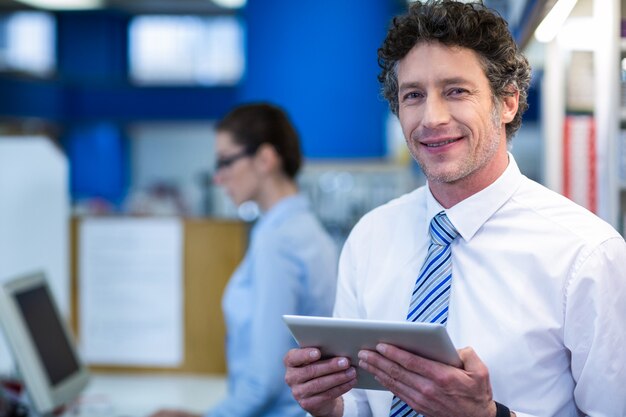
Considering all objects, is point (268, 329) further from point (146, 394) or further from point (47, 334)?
point (146, 394)

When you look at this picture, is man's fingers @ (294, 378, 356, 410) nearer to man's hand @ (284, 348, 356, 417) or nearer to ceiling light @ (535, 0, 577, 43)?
man's hand @ (284, 348, 356, 417)

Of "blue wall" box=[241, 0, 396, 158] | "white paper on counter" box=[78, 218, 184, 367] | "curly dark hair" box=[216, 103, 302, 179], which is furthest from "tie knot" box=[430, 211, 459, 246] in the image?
"blue wall" box=[241, 0, 396, 158]

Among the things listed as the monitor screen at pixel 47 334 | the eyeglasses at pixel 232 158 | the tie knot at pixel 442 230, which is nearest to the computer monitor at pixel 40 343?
the monitor screen at pixel 47 334

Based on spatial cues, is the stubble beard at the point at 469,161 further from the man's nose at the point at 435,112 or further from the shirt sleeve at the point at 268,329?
the shirt sleeve at the point at 268,329

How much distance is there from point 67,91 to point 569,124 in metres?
9.88

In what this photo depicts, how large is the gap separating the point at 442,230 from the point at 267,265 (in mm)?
859

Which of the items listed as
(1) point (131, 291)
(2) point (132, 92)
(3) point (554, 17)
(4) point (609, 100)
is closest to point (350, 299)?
(3) point (554, 17)

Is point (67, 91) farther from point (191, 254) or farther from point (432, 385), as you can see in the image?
point (432, 385)

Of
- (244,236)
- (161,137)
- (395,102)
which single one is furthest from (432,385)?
(161,137)

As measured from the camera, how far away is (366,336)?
4.97 feet

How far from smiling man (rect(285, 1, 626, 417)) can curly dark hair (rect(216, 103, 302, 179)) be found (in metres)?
1.05

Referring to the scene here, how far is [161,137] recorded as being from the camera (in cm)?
1344

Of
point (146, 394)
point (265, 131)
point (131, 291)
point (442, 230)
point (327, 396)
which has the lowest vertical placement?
point (146, 394)

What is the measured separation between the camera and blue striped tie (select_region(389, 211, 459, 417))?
5.64 ft
